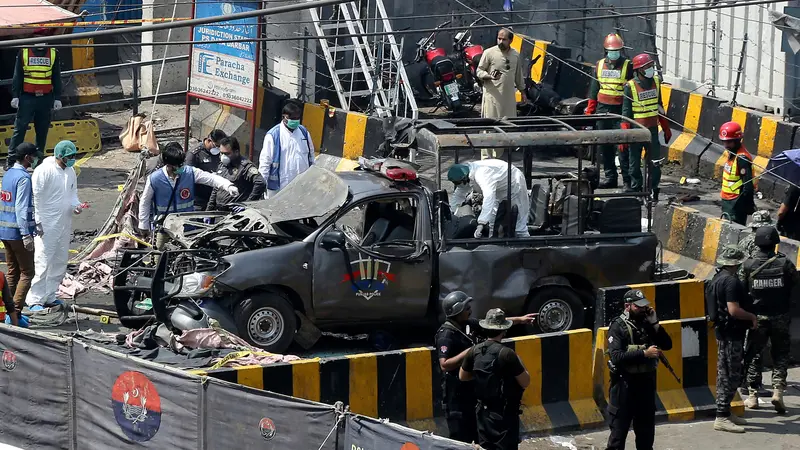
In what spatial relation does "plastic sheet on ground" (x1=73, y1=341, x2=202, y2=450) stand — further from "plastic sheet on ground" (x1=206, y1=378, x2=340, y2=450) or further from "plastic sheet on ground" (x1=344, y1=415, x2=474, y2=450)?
"plastic sheet on ground" (x1=344, y1=415, x2=474, y2=450)

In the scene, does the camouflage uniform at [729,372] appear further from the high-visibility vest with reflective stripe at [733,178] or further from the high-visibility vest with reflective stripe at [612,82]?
the high-visibility vest with reflective stripe at [612,82]

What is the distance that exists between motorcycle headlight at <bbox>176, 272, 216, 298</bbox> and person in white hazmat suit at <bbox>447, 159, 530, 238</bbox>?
2.65 m

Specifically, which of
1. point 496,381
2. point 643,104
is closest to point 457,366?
point 496,381

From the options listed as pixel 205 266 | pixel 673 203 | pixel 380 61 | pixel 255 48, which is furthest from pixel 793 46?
pixel 205 266

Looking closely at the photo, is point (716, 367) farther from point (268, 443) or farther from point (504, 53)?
point (504, 53)

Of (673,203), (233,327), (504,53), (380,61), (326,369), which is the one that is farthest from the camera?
(380,61)

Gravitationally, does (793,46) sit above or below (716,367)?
above

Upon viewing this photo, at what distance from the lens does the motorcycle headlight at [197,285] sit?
12038 mm

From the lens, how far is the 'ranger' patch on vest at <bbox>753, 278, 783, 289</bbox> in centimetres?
1174

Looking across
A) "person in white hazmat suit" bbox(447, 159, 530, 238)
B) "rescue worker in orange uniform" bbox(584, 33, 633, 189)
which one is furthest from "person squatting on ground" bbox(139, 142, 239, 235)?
"rescue worker in orange uniform" bbox(584, 33, 633, 189)

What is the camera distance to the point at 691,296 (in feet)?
41.2

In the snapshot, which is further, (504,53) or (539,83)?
(539,83)

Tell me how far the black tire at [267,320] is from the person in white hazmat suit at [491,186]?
6.61ft

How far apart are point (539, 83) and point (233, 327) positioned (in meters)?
10.5
